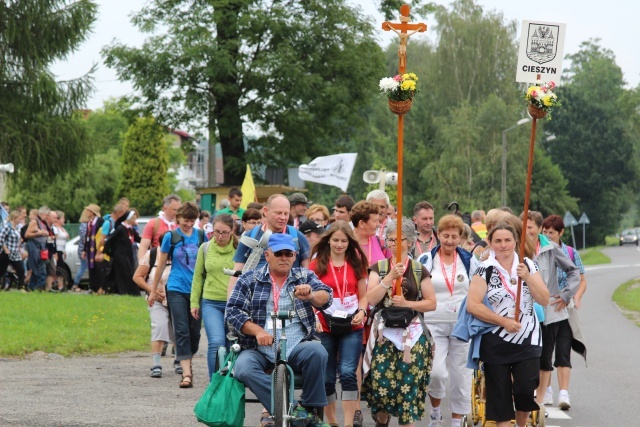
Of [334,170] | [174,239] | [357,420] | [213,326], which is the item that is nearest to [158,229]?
[174,239]

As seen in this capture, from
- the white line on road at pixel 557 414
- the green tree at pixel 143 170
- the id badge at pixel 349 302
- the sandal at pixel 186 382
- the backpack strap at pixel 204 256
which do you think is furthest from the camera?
the green tree at pixel 143 170

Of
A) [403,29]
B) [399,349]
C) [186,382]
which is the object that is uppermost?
[403,29]

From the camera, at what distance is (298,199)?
43.5ft

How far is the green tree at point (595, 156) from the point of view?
294 feet

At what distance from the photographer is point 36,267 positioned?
82.0 ft

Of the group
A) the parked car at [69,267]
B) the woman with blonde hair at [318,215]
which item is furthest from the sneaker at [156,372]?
the parked car at [69,267]

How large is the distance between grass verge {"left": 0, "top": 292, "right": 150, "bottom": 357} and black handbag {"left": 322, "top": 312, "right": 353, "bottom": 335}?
6.43 metres

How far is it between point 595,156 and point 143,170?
34.8 metres

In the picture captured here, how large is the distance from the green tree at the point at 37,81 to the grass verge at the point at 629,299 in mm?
17096

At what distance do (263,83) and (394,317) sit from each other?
3177cm


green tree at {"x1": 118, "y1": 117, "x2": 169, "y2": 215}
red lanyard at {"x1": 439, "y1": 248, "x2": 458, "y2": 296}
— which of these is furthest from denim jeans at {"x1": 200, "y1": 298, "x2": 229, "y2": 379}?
green tree at {"x1": 118, "y1": 117, "x2": 169, "y2": 215}

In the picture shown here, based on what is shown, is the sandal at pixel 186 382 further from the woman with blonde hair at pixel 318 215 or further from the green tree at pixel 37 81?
the green tree at pixel 37 81

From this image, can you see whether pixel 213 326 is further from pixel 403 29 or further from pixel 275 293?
pixel 403 29

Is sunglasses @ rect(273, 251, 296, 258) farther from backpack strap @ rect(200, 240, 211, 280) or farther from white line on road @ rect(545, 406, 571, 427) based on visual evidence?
white line on road @ rect(545, 406, 571, 427)
